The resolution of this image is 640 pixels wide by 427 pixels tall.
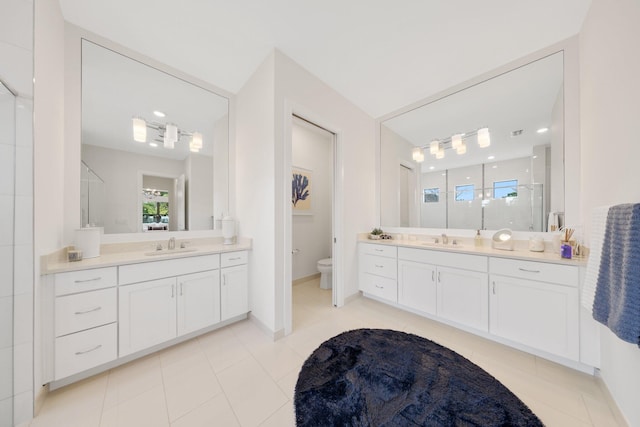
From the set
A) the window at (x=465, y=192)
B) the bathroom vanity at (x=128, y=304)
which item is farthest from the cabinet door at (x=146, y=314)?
the window at (x=465, y=192)

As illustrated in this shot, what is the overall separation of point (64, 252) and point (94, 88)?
143 cm

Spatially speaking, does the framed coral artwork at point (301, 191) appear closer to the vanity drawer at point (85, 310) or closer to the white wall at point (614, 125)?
the vanity drawer at point (85, 310)

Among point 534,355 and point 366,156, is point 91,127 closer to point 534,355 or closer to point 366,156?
point 366,156

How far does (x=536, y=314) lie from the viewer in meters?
1.64

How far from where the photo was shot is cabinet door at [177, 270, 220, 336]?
5.99 ft

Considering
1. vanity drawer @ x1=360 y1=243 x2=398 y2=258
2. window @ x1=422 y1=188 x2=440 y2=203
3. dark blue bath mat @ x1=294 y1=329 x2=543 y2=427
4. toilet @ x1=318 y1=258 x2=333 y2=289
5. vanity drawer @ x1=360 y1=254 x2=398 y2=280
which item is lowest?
dark blue bath mat @ x1=294 y1=329 x2=543 y2=427

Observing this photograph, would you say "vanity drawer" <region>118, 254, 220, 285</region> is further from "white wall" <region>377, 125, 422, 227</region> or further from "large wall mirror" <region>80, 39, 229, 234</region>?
"white wall" <region>377, 125, 422, 227</region>

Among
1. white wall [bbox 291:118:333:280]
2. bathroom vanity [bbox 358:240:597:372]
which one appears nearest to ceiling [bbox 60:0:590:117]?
white wall [bbox 291:118:333:280]

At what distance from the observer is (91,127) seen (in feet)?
5.84

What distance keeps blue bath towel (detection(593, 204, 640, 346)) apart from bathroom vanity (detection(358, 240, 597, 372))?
0.51 meters

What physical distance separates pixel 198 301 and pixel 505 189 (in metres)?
3.37

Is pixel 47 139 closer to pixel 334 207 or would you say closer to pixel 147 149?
pixel 147 149

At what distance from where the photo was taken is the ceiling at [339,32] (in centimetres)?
157

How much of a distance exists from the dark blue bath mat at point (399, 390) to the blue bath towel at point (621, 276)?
28.3 inches
